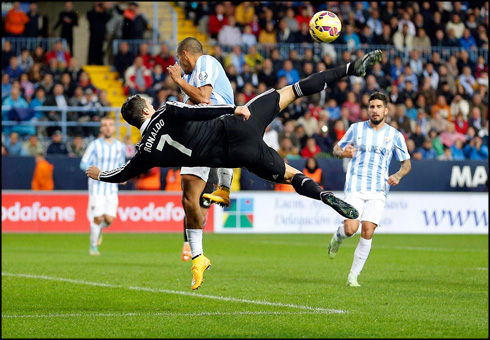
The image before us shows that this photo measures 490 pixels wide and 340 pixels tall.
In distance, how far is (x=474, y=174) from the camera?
23734mm

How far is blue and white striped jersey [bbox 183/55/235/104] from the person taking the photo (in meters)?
9.04

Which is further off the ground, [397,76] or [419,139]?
[397,76]

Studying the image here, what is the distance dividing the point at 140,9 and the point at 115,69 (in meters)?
2.53

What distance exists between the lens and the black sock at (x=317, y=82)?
8.79 m

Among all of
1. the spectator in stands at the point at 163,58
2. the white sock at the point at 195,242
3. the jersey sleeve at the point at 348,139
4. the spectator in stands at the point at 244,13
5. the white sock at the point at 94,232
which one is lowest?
the white sock at the point at 94,232

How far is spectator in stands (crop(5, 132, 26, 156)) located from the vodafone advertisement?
1.35 metres

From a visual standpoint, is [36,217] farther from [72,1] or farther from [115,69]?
[72,1]

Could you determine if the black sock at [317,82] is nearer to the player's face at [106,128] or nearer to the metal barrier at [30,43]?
the player's face at [106,128]

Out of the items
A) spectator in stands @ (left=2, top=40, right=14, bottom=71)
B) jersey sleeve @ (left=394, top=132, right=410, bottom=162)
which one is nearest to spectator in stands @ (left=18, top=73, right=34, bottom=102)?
spectator in stands @ (left=2, top=40, right=14, bottom=71)

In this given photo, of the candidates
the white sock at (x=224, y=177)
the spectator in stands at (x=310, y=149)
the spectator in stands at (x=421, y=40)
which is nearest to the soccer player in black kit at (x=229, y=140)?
the white sock at (x=224, y=177)

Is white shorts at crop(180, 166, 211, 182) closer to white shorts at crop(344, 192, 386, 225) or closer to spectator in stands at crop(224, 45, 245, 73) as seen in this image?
white shorts at crop(344, 192, 386, 225)

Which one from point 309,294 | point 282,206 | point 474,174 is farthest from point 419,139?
point 309,294

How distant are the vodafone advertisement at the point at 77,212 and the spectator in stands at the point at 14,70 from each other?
3.87 m

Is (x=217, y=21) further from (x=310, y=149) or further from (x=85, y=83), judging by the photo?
(x=310, y=149)
